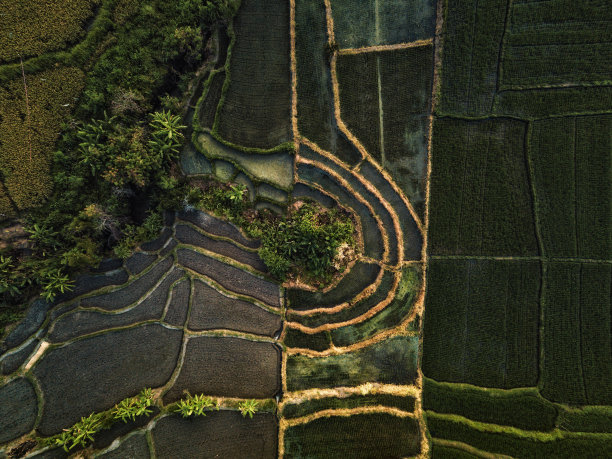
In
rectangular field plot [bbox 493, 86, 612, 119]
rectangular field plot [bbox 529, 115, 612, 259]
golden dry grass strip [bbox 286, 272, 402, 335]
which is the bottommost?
golden dry grass strip [bbox 286, 272, 402, 335]

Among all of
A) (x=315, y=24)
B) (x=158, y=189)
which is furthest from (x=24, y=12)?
(x=315, y=24)

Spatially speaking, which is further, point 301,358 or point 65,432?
point 301,358

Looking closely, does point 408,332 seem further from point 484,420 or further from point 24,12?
point 24,12

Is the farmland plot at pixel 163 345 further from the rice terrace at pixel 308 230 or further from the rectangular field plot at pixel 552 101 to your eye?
the rectangular field plot at pixel 552 101

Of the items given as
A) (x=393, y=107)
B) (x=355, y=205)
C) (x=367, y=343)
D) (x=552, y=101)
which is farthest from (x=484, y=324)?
(x=393, y=107)

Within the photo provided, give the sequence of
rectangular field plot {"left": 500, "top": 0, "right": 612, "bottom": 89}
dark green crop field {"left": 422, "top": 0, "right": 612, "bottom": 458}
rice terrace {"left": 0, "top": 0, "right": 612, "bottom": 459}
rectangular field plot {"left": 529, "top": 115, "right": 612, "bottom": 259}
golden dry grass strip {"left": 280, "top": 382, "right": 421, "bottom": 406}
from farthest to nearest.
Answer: golden dry grass strip {"left": 280, "top": 382, "right": 421, "bottom": 406} → rectangular field plot {"left": 529, "top": 115, "right": 612, "bottom": 259} → dark green crop field {"left": 422, "top": 0, "right": 612, "bottom": 458} → rice terrace {"left": 0, "top": 0, "right": 612, "bottom": 459} → rectangular field plot {"left": 500, "top": 0, "right": 612, "bottom": 89}

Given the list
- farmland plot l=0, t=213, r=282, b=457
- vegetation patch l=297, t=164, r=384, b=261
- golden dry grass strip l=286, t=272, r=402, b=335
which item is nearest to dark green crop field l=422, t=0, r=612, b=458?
golden dry grass strip l=286, t=272, r=402, b=335

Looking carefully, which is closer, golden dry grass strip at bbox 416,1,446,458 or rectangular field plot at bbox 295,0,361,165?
golden dry grass strip at bbox 416,1,446,458

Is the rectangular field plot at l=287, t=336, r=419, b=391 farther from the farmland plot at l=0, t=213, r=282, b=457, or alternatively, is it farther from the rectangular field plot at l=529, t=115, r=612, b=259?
the rectangular field plot at l=529, t=115, r=612, b=259
